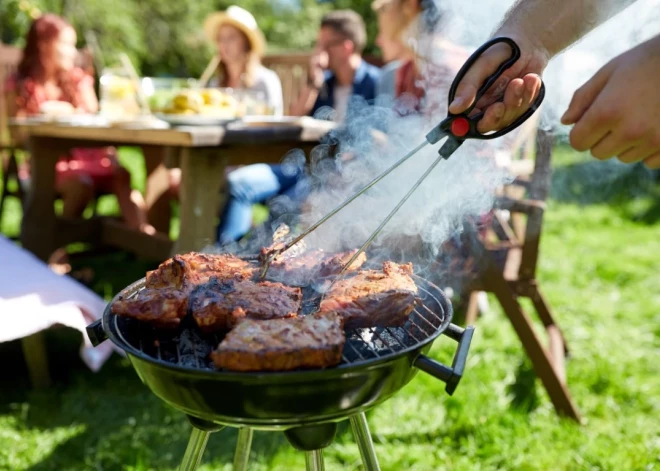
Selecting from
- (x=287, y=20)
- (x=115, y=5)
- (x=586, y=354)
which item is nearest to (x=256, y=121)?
(x=586, y=354)

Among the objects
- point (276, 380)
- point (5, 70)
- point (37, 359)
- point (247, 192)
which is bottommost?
point (37, 359)

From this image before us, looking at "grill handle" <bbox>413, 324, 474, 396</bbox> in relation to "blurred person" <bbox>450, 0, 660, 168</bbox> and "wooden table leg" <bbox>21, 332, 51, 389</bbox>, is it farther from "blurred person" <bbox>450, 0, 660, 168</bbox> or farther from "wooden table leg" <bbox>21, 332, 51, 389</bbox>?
"wooden table leg" <bbox>21, 332, 51, 389</bbox>

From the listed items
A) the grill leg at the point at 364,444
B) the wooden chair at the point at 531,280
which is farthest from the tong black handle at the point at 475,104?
the wooden chair at the point at 531,280

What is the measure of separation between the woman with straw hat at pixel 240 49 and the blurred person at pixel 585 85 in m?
3.73

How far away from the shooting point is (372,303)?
1562 mm

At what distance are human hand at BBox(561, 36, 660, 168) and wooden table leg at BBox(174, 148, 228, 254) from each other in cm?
191

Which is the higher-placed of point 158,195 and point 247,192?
point 247,192

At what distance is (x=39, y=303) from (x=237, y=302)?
60.8 inches

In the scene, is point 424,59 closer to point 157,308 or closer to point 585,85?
point 585,85

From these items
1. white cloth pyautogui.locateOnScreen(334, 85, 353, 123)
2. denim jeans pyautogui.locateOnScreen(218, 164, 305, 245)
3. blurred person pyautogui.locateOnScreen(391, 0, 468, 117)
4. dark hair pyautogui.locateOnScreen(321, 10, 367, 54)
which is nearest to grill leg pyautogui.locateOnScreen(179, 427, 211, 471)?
blurred person pyautogui.locateOnScreen(391, 0, 468, 117)

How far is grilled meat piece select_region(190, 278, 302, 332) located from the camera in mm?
1499

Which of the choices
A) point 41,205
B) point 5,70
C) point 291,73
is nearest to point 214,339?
point 41,205

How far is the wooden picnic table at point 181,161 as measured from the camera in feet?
10.1

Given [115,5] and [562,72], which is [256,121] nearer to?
[562,72]
